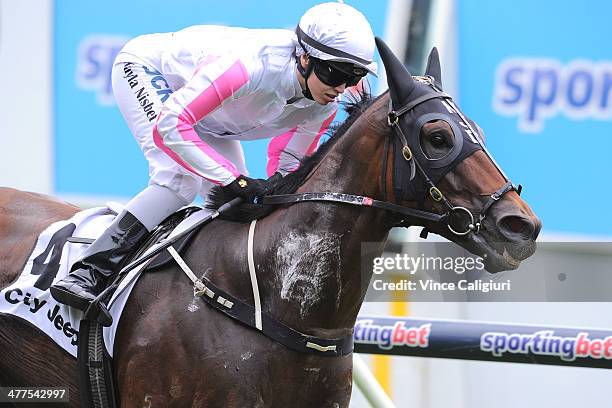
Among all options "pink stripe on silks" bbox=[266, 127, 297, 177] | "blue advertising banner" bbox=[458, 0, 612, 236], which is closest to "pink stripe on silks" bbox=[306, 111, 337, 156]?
"pink stripe on silks" bbox=[266, 127, 297, 177]

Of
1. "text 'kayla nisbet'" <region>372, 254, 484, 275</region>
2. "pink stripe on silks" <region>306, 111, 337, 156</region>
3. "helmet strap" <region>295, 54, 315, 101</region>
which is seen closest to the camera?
"helmet strap" <region>295, 54, 315, 101</region>

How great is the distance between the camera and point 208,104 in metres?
3.87

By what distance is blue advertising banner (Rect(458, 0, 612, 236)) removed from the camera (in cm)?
605

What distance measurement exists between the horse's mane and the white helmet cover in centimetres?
13

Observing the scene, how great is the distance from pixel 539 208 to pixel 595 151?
450 mm

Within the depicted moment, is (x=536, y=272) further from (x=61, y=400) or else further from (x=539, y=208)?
(x=61, y=400)

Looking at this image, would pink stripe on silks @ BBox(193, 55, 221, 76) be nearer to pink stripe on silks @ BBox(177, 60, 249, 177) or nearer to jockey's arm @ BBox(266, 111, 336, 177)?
pink stripe on silks @ BBox(177, 60, 249, 177)

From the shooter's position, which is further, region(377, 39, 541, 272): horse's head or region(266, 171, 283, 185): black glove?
region(266, 171, 283, 185): black glove

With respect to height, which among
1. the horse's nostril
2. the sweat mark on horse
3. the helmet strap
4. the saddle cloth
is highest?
A: the helmet strap

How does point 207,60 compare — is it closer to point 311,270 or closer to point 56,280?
point 311,270

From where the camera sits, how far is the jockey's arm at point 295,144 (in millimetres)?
4363

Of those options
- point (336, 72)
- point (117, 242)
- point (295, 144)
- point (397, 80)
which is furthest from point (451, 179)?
point (117, 242)

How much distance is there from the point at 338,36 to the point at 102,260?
4.01 feet

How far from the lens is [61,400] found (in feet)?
13.8
